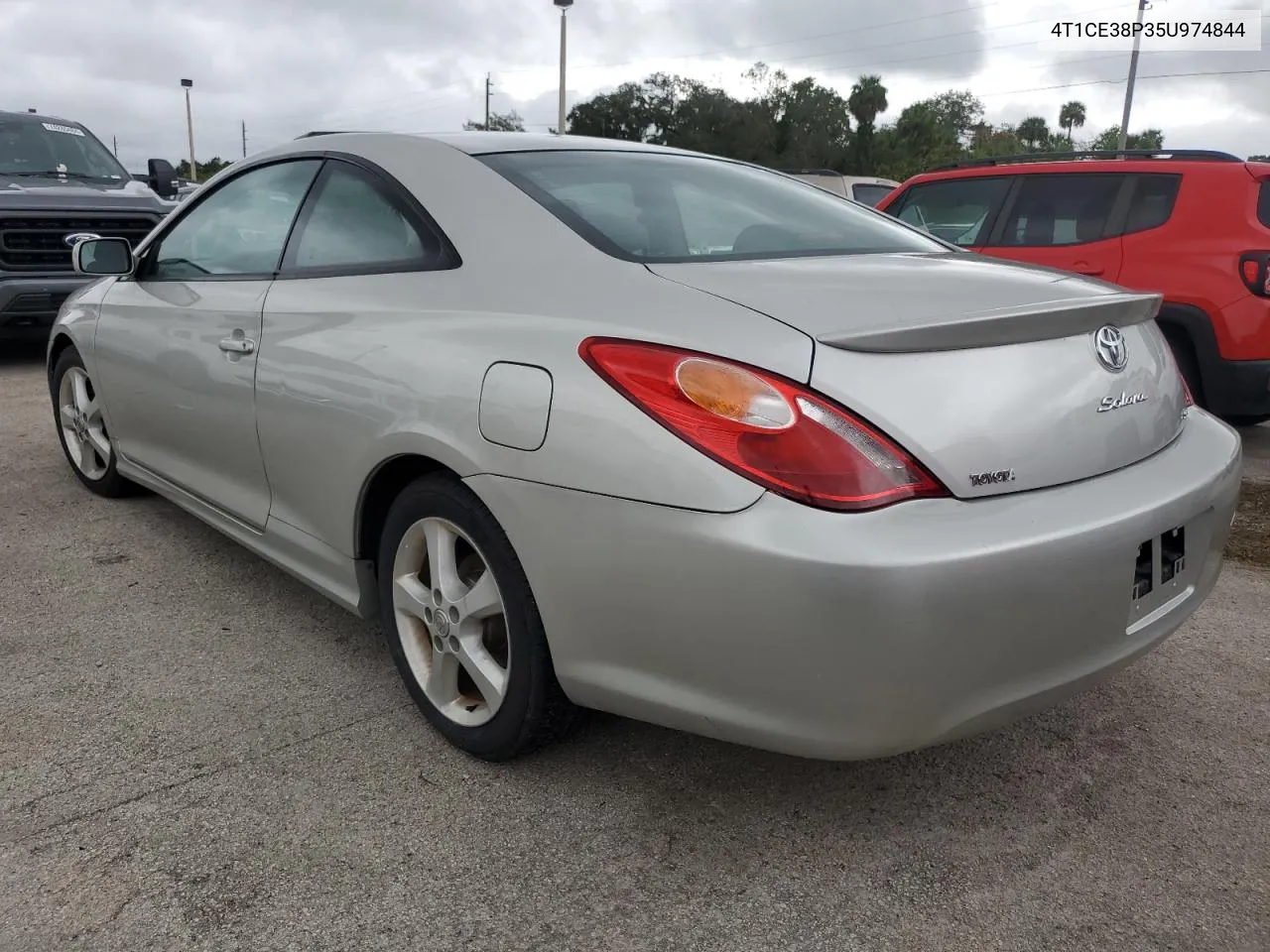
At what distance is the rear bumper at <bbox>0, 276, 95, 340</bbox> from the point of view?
7145 mm

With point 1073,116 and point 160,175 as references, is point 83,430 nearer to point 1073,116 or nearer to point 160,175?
point 160,175

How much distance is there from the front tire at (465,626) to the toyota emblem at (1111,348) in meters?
1.20

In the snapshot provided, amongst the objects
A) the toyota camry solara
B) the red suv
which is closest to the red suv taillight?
the red suv

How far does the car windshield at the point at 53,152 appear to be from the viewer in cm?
802

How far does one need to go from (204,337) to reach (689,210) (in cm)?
149

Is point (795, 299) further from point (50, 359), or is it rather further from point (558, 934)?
point (50, 359)

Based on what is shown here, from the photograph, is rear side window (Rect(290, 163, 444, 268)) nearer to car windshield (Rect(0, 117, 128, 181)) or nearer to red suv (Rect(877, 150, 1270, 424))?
red suv (Rect(877, 150, 1270, 424))

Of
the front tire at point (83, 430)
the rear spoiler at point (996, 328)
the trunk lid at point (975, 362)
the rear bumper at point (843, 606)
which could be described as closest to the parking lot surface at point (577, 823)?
the rear bumper at point (843, 606)

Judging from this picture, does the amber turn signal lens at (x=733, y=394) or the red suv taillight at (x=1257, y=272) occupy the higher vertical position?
the red suv taillight at (x=1257, y=272)

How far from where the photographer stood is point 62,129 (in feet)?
28.0

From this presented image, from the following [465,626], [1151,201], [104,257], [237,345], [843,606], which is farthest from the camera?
[1151,201]

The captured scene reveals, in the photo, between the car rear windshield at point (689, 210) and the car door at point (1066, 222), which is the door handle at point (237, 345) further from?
the car door at point (1066, 222)

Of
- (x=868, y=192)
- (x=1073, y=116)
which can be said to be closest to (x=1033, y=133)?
(x=1073, y=116)

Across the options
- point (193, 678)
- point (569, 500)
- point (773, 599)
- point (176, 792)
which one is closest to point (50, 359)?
point (193, 678)
